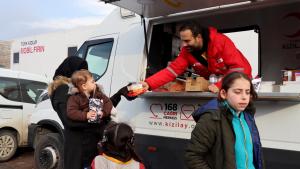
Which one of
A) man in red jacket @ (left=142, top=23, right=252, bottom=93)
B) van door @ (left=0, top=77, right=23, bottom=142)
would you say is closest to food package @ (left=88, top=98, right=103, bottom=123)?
man in red jacket @ (left=142, top=23, right=252, bottom=93)

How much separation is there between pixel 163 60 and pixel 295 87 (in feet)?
6.42

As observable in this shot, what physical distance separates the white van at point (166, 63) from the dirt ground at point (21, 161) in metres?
1.64

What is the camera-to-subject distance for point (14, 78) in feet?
28.9

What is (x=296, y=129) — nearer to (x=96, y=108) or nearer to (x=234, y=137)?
(x=234, y=137)

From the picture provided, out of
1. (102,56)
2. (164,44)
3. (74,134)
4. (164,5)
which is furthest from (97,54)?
(74,134)

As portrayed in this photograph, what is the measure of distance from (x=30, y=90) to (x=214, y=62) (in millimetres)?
5864

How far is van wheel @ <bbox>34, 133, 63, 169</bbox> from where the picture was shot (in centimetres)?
574

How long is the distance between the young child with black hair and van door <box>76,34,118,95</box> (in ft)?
7.39

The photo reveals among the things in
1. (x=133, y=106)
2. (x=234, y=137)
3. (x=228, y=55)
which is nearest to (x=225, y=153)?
(x=234, y=137)

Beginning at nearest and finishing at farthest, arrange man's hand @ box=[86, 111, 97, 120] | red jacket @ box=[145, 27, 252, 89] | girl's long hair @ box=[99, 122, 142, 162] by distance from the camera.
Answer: girl's long hair @ box=[99, 122, 142, 162] < man's hand @ box=[86, 111, 97, 120] < red jacket @ box=[145, 27, 252, 89]

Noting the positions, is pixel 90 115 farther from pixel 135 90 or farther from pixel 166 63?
pixel 166 63

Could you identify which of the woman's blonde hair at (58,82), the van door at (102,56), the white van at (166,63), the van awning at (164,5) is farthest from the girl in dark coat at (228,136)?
the van door at (102,56)

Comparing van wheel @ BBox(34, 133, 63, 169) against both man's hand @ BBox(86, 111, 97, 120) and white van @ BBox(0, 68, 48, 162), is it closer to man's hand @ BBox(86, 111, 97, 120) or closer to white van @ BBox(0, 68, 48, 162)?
man's hand @ BBox(86, 111, 97, 120)

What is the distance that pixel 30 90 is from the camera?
8.95 metres
